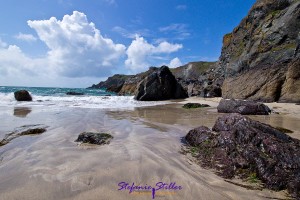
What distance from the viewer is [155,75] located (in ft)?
86.6

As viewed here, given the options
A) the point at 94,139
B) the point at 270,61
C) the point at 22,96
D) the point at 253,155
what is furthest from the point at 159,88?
the point at 253,155

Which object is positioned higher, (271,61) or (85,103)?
(271,61)

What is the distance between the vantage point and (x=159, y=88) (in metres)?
25.6

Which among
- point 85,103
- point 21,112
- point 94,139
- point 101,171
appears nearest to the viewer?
point 101,171

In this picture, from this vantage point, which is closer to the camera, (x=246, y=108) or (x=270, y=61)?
(x=246, y=108)

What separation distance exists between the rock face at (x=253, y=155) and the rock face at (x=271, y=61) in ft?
37.6

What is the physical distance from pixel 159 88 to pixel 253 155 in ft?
73.1

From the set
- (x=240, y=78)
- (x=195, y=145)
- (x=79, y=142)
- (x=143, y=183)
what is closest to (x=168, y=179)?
(x=143, y=183)

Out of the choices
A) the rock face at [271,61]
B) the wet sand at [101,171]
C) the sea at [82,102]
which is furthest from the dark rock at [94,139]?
the rock face at [271,61]

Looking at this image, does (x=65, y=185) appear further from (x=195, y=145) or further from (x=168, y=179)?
(x=195, y=145)

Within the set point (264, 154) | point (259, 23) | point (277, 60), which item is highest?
point (259, 23)

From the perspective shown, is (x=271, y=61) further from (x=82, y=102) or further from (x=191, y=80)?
(x=191, y=80)

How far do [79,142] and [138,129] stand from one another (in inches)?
88.4

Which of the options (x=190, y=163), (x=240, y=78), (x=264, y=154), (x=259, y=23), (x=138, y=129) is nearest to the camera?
(x=264, y=154)
